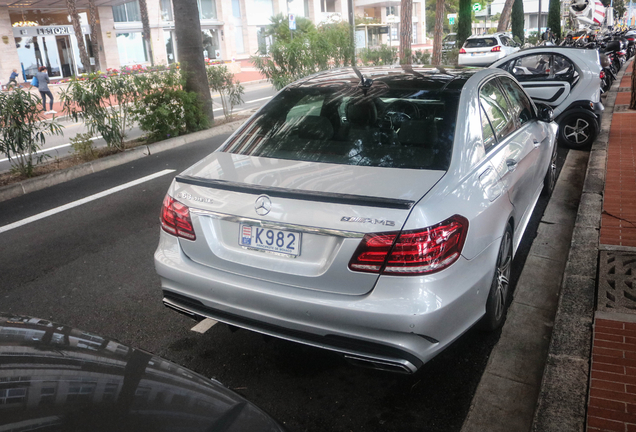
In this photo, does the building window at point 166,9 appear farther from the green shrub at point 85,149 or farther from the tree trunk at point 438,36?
the green shrub at point 85,149

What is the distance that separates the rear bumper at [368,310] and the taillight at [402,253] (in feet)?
0.18

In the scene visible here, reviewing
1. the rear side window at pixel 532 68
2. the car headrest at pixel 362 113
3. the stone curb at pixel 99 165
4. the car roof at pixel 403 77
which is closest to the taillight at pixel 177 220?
the car headrest at pixel 362 113

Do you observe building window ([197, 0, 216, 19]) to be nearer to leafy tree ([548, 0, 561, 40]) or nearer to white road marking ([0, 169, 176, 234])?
leafy tree ([548, 0, 561, 40])

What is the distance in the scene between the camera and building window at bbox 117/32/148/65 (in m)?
40.7

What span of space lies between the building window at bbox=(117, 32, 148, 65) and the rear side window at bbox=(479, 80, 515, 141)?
40.7 metres

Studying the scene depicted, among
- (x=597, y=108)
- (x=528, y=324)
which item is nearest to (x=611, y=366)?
(x=528, y=324)

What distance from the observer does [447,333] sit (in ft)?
9.12

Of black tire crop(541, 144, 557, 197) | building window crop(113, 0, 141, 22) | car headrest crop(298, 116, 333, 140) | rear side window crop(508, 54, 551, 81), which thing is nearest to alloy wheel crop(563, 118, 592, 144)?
rear side window crop(508, 54, 551, 81)

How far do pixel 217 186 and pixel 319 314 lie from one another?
0.89m

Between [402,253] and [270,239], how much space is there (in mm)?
665

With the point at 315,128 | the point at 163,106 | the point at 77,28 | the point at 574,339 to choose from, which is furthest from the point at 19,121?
the point at 77,28

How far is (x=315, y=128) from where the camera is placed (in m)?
3.64

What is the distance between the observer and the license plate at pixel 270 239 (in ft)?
9.07

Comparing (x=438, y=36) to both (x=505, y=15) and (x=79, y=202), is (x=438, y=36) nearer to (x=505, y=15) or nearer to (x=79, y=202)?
(x=505, y=15)
